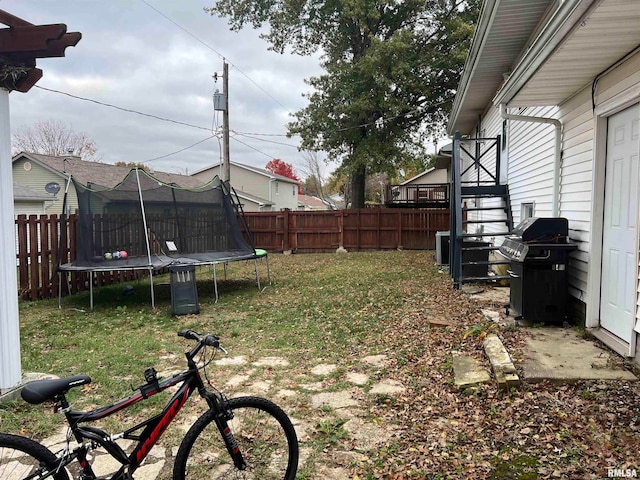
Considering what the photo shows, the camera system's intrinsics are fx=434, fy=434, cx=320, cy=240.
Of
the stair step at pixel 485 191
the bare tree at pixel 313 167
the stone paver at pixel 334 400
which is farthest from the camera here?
the bare tree at pixel 313 167

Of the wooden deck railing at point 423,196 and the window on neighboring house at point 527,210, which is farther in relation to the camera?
the wooden deck railing at point 423,196

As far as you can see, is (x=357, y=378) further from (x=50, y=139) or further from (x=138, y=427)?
(x=50, y=139)

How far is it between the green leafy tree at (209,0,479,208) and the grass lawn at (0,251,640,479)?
11.6 m

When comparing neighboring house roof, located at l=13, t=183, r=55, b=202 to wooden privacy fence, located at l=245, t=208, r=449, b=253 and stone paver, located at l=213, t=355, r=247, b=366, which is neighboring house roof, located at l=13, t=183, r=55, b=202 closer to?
wooden privacy fence, located at l=245, t=208, r=449, b=253

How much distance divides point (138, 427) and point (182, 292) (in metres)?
4.89

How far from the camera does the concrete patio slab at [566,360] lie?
3.40 metres

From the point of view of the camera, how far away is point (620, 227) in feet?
13.4

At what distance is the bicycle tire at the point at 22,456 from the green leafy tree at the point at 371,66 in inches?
676

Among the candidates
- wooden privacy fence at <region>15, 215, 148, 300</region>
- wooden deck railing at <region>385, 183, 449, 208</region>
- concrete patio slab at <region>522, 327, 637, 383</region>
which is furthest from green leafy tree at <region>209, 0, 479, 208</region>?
concrete patio slab at <region>522, 327, 637, 383</region>

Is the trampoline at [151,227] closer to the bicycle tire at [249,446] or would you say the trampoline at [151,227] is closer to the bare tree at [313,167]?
the bicycle tire at [249,446]

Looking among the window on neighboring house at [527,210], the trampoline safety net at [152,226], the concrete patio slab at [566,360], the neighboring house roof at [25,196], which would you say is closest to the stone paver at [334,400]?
the concrete patio slab at [566,360]

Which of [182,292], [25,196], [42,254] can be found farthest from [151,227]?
[25,196]

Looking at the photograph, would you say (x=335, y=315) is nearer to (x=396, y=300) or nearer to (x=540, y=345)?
(x=396, y=300)

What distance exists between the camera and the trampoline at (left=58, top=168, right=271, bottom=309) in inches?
302
